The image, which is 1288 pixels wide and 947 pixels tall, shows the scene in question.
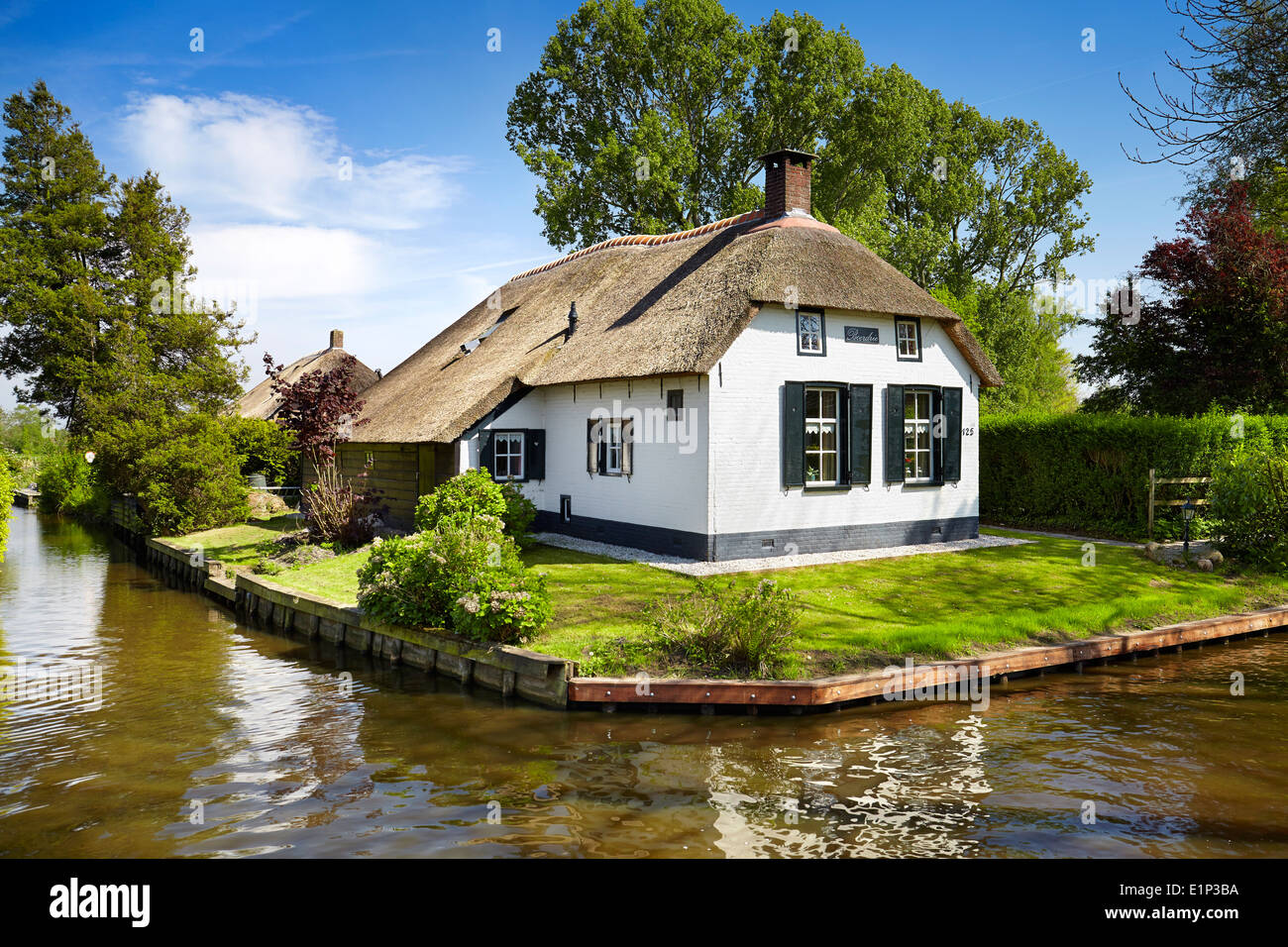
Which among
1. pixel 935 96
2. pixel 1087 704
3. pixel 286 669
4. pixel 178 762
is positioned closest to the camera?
pixel 178 762

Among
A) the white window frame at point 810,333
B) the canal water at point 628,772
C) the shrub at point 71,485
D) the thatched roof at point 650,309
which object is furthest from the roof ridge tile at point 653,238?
the shrub at point 71,485

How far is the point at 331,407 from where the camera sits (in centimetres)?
1741

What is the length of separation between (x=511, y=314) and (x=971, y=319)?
62.0 feet

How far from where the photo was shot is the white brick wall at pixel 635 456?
45.8 feet

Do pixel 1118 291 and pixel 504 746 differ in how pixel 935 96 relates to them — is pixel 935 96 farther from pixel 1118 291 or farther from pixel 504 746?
pixel 504 746

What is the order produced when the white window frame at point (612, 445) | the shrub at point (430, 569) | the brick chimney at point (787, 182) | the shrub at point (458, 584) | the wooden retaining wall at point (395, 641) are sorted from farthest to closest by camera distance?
the brick chimney at point (787, 182) < the white window frame at point (612, 445) < the shrub at point (430, 569) < the shrub at point (458, 584) < the wooden retaining wall at point (395, 641)

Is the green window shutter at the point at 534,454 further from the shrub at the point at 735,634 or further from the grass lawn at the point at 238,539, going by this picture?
the shrub at the point at 735,634

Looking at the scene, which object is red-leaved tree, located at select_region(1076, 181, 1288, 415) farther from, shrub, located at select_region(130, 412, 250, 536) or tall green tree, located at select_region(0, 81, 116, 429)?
tall green tree, located at select_region(0, 81, 116, 429)

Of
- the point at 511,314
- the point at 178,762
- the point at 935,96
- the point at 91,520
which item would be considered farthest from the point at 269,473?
the point at 935,96

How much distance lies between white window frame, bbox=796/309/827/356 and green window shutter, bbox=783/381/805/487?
25.6 inches

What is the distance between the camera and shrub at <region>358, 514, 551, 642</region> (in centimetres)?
932

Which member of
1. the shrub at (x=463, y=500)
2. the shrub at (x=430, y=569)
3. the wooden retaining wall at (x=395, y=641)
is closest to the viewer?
the wooden retaining wall at (x=395, y=641)

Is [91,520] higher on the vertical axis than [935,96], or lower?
lower

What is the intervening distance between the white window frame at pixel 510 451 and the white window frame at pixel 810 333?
6280 millimetres
